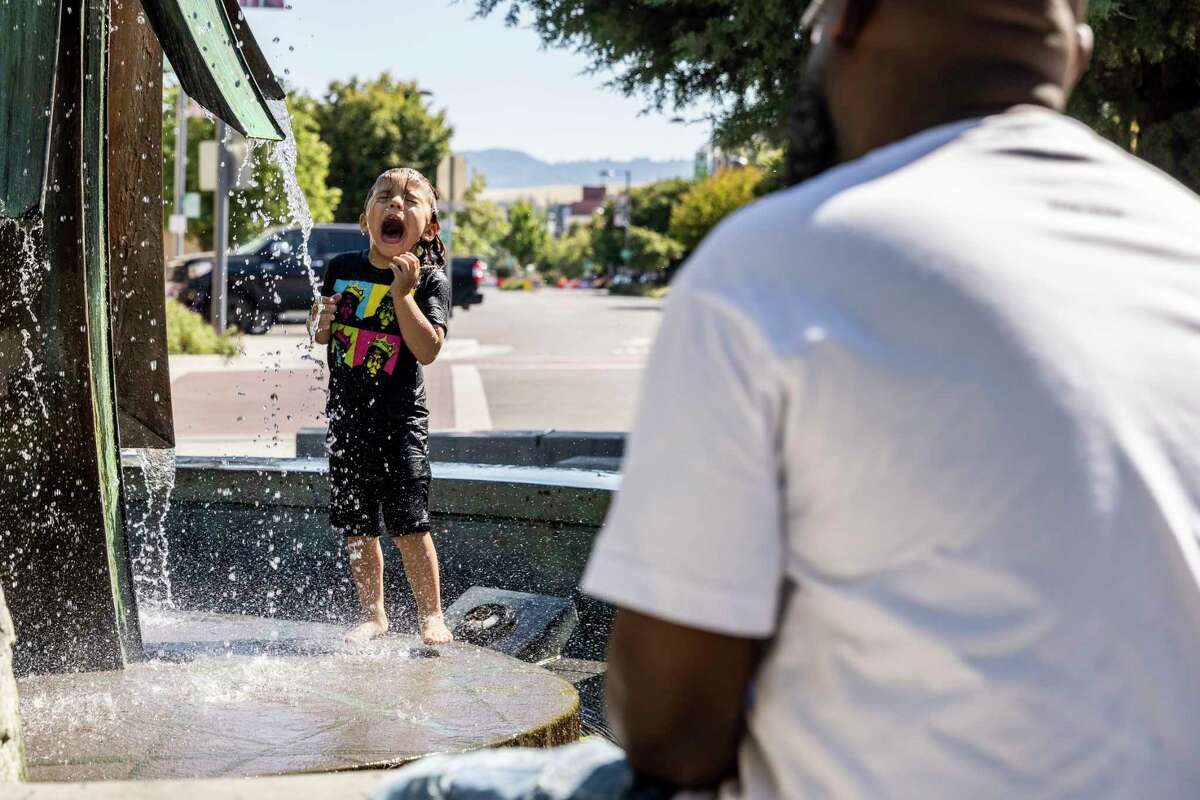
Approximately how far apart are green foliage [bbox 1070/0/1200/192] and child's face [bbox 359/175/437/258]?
4.95 m

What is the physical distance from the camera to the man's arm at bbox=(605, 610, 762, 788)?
3.84ft

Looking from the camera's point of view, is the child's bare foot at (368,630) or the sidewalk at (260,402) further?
the sidewalk at (260,402)

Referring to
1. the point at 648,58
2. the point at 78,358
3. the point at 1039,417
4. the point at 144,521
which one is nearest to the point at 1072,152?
the point at 1039,417

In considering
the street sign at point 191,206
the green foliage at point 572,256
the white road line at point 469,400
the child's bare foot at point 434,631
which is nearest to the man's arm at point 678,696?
the child's bare foot at point 434,631

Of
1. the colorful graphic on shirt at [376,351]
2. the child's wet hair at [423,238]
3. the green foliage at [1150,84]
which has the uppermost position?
the green foliage at [1150,84]

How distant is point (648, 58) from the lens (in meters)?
A: 9.77

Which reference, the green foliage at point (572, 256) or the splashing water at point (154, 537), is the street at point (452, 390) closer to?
the splashing water at point (154, 537)

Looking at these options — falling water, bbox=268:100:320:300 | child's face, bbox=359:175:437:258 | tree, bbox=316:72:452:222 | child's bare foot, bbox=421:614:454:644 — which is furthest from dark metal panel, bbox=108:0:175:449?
tree, bbox=316:72:452:222

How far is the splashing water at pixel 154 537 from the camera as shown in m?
4.50

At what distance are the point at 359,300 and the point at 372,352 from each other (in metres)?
0.15

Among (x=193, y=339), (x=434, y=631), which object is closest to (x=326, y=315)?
(x=434, y=631)

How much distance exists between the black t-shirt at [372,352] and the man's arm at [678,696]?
9.68 feet

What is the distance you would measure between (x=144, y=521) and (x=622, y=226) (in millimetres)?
91290

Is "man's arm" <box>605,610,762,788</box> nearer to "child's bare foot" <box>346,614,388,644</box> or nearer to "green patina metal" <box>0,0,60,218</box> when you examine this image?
"green patina metal" <box>0,0,60,218</box>
